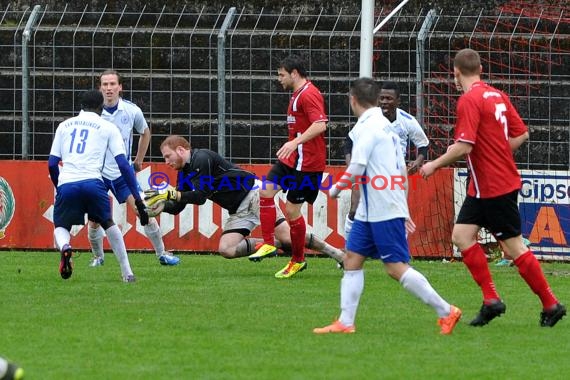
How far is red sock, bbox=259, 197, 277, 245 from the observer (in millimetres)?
13398

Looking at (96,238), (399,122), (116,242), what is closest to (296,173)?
(399,122)

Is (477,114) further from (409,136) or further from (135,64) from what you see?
(135,64)

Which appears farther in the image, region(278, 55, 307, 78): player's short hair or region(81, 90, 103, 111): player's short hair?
region(278, 55, 307, 78): player's short hair

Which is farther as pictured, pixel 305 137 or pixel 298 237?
pixel 298 237

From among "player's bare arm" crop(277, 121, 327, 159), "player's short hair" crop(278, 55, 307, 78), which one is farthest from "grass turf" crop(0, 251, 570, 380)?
"player's short hair" crop(278, 55, 307, 78)

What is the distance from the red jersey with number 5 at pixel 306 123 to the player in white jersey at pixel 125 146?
1984 mm

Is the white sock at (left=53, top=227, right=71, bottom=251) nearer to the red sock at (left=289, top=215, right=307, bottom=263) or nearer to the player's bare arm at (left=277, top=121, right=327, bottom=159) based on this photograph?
the player's bare arm at (left=277, top=121, right=327, bottom=159)

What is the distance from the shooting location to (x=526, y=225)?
52.3 feet

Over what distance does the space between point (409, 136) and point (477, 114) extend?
4.24 metres

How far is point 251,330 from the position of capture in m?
9.11

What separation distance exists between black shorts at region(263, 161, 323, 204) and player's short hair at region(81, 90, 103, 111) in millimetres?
1956

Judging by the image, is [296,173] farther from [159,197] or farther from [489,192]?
[489,192]

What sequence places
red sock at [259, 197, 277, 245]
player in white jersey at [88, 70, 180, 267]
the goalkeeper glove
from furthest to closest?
player in white jersey at [88, 70, 180, 267] < red sock at [259, 197, 277, 245] < the goalkeeper glove

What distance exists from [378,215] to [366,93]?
0.83 m
